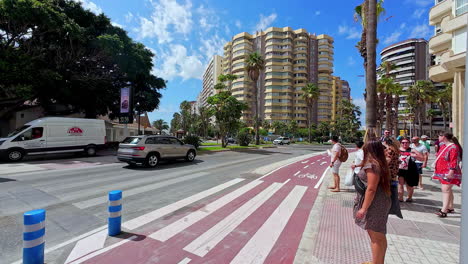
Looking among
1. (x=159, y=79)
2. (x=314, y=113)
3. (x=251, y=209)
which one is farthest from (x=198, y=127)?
(x=251, y=209)

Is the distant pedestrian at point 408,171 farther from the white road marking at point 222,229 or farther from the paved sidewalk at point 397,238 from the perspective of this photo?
the white road marking at point 222,229

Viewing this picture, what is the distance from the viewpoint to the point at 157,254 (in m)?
3.01

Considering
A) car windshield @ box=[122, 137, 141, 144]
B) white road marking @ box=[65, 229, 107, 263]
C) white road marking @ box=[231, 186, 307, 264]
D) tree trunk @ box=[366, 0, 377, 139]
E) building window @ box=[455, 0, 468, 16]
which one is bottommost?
white road marking @ box=[231, 186, 307, 264]

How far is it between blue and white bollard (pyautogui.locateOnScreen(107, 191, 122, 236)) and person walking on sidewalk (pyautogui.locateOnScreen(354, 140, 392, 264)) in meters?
3.82

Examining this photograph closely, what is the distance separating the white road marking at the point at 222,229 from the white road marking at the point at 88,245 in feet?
A: 4.79

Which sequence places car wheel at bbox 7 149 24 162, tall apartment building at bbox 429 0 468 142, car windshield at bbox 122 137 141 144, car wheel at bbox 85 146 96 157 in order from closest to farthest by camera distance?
1. car windshield at bbox 122 137 141 144
2. car wheel at bbox 7 149 24 162
3. tall apartment building at bbox 429 0 468 142
4. car wheel at bbox 85 146 96 157

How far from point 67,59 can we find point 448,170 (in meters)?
23.9

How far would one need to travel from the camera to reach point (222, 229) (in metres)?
3.87

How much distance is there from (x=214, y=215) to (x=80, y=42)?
801 inches

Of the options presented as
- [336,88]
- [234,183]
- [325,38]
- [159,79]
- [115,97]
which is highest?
[325,38]

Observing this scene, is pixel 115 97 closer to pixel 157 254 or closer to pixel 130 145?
pixel 130 145

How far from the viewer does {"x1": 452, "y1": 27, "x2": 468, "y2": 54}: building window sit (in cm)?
1212

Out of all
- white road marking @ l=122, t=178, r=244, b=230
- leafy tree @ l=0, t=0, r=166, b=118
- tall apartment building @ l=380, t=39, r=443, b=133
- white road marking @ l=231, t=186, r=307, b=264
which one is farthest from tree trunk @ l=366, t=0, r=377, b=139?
tall apartment building @ l=380, t=39, r=443, b=133

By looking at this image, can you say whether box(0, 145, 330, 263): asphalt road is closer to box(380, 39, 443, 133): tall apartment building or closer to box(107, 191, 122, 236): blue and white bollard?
box(107, 191, 122, 236): blue and white bollard
